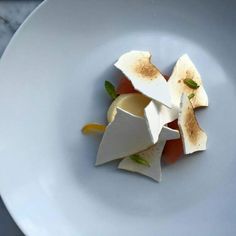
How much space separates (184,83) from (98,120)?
17cm

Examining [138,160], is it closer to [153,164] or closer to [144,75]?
[153,164]

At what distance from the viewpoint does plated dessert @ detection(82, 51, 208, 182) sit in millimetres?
923

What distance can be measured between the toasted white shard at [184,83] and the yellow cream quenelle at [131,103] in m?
0.05

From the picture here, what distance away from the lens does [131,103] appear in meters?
0.96

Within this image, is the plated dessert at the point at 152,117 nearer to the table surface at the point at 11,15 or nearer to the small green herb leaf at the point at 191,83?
the small green herb leaf at the point at 191,83

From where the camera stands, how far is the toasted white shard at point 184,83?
0.96 meters

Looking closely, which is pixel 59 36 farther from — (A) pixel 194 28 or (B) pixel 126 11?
(A) pixel 194 28

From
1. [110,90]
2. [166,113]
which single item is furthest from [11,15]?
[166,113]

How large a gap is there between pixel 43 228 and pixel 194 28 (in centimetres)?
45

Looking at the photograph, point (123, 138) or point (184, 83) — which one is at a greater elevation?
point (184, 83)

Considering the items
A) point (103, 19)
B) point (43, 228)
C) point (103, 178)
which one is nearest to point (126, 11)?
point (103, 19)

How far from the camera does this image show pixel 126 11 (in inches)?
38.8

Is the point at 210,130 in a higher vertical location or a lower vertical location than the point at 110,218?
higher

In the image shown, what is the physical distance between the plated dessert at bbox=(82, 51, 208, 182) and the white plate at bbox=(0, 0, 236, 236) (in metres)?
0.02
